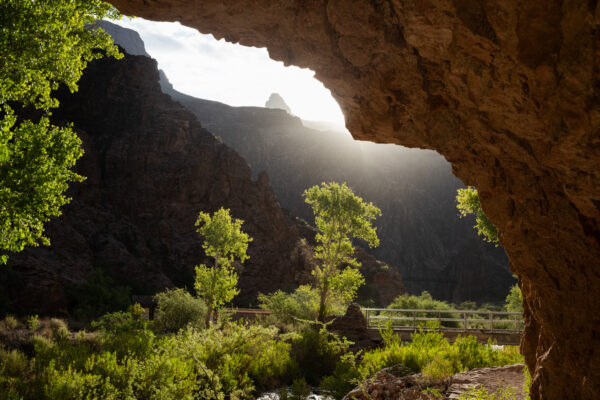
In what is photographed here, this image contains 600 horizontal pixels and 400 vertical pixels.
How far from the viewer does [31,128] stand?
8.17 meters

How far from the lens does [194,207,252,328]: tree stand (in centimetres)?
1880

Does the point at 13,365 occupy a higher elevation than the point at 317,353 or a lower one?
higher

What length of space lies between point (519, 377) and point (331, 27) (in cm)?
773

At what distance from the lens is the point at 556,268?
14.1 feet

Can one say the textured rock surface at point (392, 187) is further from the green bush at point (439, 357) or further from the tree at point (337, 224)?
the green bush at point (439, 357)

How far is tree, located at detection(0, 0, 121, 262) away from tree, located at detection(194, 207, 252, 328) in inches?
417

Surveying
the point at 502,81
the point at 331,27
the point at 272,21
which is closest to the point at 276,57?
the point at 272,21

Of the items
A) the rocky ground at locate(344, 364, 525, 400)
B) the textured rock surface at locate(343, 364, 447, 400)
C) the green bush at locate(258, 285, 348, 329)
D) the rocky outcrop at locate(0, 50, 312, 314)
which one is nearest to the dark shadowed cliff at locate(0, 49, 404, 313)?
the rocky outcrop at locate(0, 50, 312, 314)

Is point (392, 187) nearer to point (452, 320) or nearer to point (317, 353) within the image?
point (452, 320)

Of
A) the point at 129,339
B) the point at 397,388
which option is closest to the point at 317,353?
the point at 397,388

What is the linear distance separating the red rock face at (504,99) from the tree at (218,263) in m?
13.7

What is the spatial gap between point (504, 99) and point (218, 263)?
17.6 metres

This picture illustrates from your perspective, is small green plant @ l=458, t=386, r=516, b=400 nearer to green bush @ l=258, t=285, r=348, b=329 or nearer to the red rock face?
the red rock face

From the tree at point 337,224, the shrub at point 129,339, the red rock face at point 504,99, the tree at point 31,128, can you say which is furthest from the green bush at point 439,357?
the tree at point 31,128
